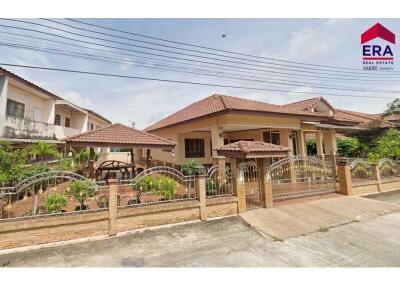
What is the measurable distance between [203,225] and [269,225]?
1916 mm

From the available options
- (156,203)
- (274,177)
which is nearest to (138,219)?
(156,203)

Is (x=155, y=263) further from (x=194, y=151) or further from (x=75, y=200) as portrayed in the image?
(x=194, y=151)

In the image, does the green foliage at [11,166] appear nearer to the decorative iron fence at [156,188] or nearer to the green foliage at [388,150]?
the decorative iron fence at [156,188]

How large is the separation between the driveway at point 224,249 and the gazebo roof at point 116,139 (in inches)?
170

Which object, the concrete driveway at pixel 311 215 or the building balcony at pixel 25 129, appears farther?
the building balcony at pixel 25 129

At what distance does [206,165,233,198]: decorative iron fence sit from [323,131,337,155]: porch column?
10.9 meters

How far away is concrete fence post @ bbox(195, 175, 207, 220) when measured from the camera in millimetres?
6338

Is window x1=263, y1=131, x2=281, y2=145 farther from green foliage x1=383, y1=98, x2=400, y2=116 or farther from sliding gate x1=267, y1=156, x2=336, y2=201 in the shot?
green foliage x1=383, y1=98, x2=400, y2=116

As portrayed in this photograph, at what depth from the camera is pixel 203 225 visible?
6008mm

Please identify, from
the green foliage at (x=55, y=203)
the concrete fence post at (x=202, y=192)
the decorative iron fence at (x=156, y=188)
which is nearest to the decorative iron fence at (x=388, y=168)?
the concrete fence post at (x=202, y=192)

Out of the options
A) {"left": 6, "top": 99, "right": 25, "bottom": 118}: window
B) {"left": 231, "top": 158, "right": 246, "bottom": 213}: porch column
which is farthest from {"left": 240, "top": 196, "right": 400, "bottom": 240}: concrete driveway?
{"left": 6, "top": 99, "right": 25, "bottom": 118}: window

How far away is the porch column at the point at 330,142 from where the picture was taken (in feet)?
47.5

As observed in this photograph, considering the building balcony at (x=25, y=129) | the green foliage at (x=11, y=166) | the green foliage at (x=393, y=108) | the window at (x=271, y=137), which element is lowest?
the green foliage at (x=11, y=166)

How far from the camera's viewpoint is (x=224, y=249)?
4.60 meters
